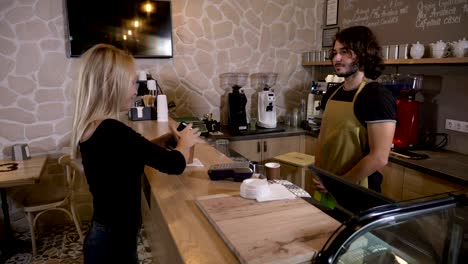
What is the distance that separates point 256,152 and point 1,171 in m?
2.14

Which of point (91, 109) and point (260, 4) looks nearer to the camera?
point (91, 109)

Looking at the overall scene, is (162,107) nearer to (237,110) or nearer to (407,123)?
(237,110)

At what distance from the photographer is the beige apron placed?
5.83ft

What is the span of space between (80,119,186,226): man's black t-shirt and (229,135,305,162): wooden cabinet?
195 centimetres

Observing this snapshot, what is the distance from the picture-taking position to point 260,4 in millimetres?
3717

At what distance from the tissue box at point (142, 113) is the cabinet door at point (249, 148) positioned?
804 mm

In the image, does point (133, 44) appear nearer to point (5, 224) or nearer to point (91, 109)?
point (5, 224)

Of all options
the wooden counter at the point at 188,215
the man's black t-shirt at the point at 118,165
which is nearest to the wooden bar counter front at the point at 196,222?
the wooden counter at the point at 188,215

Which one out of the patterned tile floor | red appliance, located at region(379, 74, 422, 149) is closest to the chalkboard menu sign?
red appliance, located at region(379, 74, 422, 149)

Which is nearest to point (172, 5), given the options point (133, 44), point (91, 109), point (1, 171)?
point (133, 44)

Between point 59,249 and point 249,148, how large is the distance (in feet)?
6.10

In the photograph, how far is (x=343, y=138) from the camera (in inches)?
72.0

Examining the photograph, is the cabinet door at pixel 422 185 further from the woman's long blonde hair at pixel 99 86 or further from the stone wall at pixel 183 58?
the woman's long blonde hair at pixel 99 86

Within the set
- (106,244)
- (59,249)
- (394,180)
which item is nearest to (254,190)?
(106,244)
